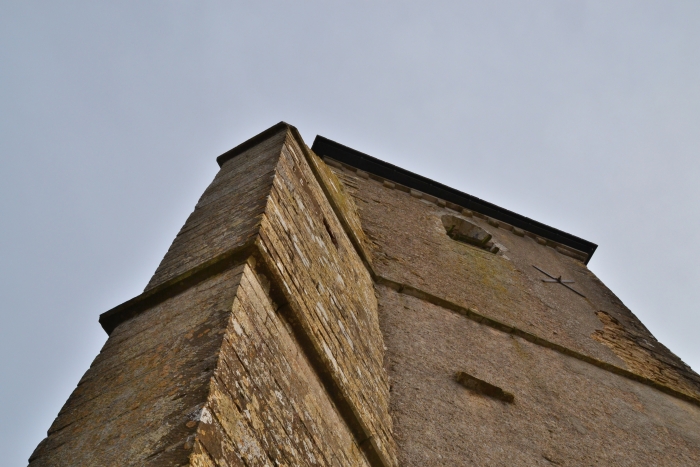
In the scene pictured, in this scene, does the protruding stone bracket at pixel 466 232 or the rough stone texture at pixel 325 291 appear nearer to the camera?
the rough stone texture at pixel 325 291

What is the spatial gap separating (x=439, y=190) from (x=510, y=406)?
20.1ft

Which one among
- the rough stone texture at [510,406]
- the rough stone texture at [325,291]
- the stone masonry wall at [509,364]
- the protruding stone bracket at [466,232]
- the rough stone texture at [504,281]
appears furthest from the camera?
the protruding stone bracket at [466,232]

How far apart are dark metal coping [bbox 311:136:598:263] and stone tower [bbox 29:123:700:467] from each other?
1669 millimetres

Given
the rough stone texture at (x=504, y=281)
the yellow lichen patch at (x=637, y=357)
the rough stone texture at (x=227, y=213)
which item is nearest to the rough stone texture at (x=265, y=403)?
the rough stone texture at (x=227, y=213)

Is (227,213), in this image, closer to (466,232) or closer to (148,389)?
(148,389)

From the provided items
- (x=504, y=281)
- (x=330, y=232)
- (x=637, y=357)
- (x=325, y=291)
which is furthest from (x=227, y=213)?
(x=637, y=357)

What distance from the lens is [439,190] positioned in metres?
10.8

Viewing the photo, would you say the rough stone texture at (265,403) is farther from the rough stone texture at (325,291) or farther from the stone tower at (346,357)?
the rough stone texture at (325,291)

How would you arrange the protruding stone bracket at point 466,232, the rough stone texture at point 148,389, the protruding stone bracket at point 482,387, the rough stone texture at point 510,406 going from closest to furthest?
1. the rough stone texture at point 148,389
2. the rough stone texture at point 510,406
3. the protruding stone bracket at point 482,387
4. the protruding stone bracket at point 466,232

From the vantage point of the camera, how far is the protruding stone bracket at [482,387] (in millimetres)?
4992

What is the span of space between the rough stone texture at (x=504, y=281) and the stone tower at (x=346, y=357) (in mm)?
36

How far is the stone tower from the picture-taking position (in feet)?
8.11

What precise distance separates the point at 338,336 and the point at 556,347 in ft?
10.4

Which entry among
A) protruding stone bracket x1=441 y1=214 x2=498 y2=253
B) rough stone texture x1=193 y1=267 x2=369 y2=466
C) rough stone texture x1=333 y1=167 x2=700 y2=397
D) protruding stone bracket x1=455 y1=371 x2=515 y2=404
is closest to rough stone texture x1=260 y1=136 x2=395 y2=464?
rough stone texture x1=193 y1=267 x2=369 y2=466
